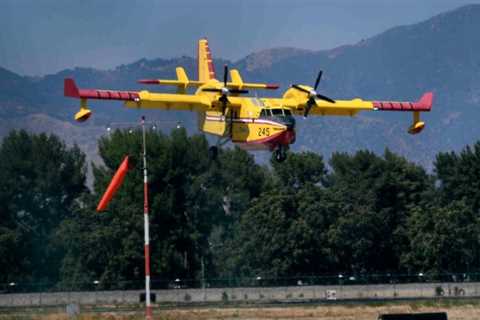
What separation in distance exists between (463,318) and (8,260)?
4757 cm

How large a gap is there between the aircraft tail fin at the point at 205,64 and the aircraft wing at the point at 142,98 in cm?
820

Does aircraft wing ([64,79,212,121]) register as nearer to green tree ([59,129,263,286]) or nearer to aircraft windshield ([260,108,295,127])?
aircraft windshield ([260,108,295,127])

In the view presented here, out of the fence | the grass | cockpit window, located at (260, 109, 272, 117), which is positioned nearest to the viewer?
the grass

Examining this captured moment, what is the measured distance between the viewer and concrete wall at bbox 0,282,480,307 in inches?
2889

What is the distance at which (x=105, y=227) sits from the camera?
300 ft

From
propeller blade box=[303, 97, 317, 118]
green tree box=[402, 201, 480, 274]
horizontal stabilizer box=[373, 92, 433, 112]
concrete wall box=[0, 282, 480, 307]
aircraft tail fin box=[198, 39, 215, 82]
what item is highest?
aircraft tail fin box=[198, 39, 215, 82]

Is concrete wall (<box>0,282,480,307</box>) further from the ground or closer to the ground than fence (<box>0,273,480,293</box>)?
closer to the ground

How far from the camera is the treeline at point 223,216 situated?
3664 inches

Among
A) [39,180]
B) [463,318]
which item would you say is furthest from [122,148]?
[463,318]

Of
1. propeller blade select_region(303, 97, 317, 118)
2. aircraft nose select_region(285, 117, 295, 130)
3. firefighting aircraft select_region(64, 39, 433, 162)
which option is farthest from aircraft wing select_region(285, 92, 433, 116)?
aircraft nose select_region(285, 117, 295, 130)

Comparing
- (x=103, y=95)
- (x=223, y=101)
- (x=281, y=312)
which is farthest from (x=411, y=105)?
(x=103, y=95)

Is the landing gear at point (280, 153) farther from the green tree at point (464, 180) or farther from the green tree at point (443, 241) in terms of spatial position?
the green tree at point (464, 180)

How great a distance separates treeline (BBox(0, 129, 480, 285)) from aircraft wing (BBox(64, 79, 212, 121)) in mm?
22796

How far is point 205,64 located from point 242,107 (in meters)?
13.9
